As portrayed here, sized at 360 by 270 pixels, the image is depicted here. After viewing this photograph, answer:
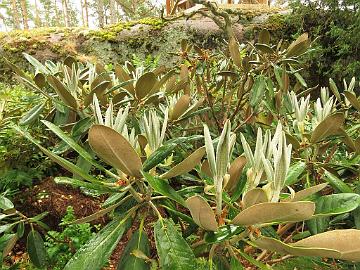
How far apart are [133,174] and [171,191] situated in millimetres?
85

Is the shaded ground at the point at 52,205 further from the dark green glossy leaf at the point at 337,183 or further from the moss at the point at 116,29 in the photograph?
the moss at the point at 116,29

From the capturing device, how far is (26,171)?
2.19 meters

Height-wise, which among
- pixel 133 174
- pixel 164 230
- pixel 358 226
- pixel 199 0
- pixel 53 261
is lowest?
pixel 53 261

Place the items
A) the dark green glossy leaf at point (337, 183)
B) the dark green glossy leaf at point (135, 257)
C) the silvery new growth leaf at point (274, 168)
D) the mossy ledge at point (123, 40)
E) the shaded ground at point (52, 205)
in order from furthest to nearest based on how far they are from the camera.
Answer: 1. the mossy ledge at point (123, 40)
2. the shaded ground at point (52, 205)
3. the dark green glossy leaf at point (337, 183)
4. the dark green glossy leaf at point (135, 257)
5. the silvery new growth leaf at point (274, 168)

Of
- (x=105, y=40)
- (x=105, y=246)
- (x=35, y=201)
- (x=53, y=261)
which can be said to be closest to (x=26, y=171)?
(x=35, y=201)

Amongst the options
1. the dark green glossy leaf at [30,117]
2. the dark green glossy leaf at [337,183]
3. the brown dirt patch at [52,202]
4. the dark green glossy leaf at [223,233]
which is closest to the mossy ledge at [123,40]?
the brown dirt patch at [52,202]

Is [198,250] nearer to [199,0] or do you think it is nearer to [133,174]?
[133,174]

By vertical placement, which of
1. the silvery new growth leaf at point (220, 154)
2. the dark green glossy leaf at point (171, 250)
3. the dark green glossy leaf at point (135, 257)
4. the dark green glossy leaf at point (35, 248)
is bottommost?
the dark green glossy leaf at point (35, 248)

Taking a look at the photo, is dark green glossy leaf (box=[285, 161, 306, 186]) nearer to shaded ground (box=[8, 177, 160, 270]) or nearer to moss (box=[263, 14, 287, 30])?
shaded ground (box=[8, 177, 160, 270])

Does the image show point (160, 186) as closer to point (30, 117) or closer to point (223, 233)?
point (223, 233)

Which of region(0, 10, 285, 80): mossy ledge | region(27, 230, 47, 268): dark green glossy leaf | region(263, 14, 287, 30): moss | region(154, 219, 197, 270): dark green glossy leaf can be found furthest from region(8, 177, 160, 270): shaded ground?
region(263, 14, 287, 30): moss

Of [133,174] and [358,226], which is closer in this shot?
[133,174]

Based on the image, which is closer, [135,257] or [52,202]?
[135,257]

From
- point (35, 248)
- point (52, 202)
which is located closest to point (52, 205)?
point (52, 202)
